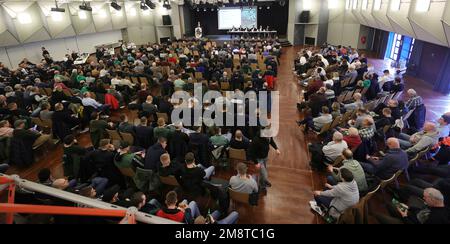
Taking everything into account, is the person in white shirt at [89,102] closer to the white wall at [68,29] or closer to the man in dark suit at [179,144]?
the man in dark suit at [179,144]

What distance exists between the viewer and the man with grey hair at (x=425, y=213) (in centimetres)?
298

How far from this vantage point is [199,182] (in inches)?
165

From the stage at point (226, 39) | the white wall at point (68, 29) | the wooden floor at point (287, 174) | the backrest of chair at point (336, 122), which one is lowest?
the wooden floor at point (287, 174)

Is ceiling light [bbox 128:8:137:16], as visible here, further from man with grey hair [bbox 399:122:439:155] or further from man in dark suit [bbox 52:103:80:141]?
man with grey hair [bbox 399:122:439:155]

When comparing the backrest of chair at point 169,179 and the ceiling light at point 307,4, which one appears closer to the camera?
the backrest of chair at point 169,179

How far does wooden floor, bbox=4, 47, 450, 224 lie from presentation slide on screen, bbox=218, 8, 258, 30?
16.0 meters

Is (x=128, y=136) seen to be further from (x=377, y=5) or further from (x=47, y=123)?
(x=377, y=5)

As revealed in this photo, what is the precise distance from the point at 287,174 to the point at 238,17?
20786mm

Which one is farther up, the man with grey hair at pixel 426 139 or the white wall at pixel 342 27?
the white wall at pixel 342 27

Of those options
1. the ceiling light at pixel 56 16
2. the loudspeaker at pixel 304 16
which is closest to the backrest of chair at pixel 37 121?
the ceiling light at pixel 56 16

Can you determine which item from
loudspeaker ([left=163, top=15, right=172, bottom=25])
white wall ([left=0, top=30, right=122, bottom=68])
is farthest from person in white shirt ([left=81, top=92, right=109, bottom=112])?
loudspeaker ([left=163, top=15, right=172, bottom=25])

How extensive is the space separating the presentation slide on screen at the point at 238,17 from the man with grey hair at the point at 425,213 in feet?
72.2

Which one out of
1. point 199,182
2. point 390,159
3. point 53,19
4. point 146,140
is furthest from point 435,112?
point 53,19
